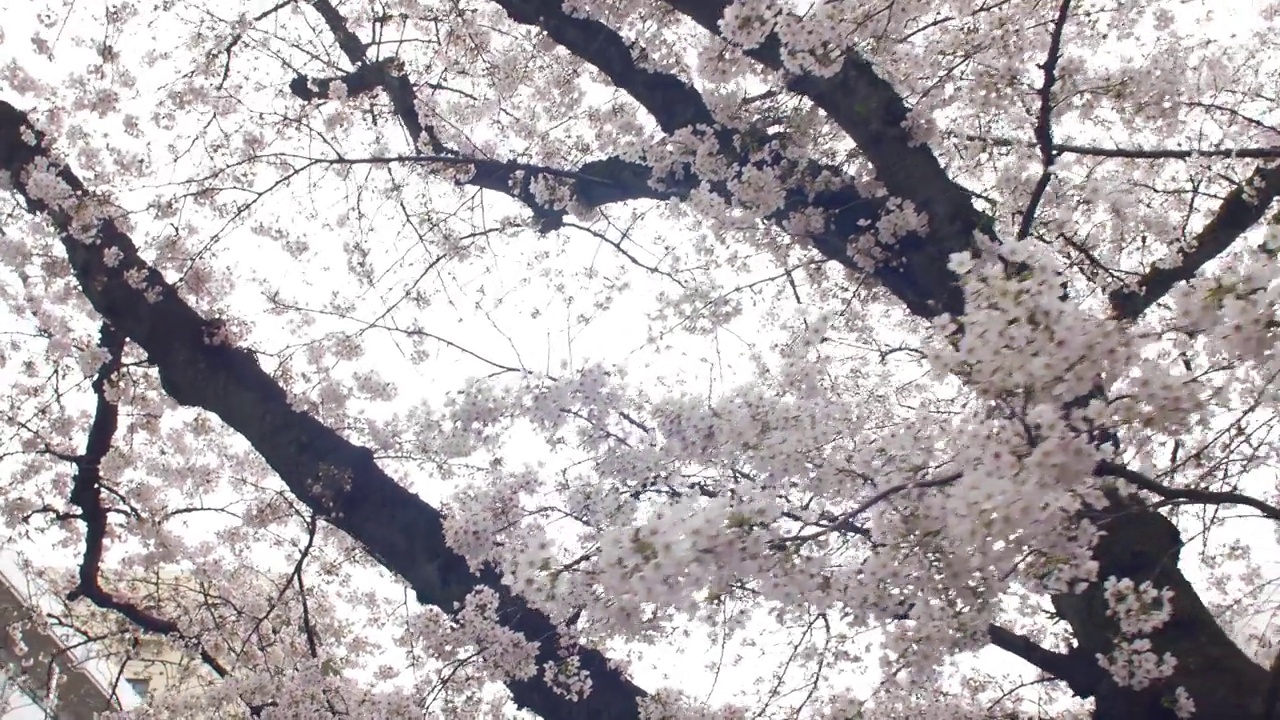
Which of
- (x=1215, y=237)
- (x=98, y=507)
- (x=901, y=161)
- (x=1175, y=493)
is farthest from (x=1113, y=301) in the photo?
(x=98, y=507)

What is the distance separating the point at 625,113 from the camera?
512 centimetres

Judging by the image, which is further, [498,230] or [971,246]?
[498,230]

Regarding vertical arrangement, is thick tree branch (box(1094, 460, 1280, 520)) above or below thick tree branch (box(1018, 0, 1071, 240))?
below

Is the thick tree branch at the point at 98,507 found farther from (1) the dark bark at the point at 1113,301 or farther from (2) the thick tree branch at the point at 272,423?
(1) the dark bark at the point at 1113,301

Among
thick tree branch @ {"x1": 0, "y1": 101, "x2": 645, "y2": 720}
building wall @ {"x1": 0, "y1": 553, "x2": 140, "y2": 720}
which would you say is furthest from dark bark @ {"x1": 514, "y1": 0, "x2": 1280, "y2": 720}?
building wall @ {"x1": 0, "y1": 553, "x2": 140, "y2": 720}

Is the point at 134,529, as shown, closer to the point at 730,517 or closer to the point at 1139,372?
the point at 730,517

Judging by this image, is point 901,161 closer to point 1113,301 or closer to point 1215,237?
point 1113,301

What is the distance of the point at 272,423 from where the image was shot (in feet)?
15.1

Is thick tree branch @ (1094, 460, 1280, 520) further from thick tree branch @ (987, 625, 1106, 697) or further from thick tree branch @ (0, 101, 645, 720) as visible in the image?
thick tree branch @ (0, 101, 645, 720)

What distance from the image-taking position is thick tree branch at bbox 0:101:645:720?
160 inches

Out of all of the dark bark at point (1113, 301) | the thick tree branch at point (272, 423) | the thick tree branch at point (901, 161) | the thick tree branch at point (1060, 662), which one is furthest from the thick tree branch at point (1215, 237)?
the thick tree branch at point (272, 423)

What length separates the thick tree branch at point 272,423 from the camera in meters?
4.07

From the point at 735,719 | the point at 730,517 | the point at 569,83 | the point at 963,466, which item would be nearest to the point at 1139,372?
the point at 963,466

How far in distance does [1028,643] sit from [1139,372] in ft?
5.90
